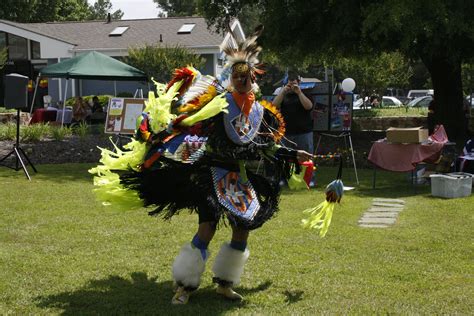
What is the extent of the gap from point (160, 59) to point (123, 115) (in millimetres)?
14856

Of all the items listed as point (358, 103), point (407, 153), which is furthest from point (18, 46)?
point (407, 153)

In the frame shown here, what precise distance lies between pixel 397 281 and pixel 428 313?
2.53 feet

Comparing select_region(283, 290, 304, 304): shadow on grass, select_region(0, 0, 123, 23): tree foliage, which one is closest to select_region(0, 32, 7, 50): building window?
select_region(0, 0, 123, 23): tree foliage

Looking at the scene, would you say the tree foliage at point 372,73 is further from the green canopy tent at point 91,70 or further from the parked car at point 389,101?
the green canopy tent at point 91,70

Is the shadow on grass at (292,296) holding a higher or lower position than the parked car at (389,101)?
lower

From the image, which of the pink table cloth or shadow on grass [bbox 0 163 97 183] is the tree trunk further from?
shadow on grass [bbox 0 163 97 183]

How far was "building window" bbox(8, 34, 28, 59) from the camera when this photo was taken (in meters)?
34.4

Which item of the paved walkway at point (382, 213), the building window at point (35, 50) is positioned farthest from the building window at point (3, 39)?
the paved walkway at point (382, 213)

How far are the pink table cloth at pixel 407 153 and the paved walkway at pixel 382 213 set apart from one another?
1.05 metres

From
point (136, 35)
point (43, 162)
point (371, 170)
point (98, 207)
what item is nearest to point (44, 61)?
point (136, 35)

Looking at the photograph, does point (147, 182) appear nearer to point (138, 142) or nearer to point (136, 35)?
point (138, 142)

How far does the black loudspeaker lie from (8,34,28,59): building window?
24.8 meters

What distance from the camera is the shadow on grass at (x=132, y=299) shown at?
4609 millimetres

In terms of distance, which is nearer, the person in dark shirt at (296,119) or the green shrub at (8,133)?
the person in dark shirt at (296,119)
